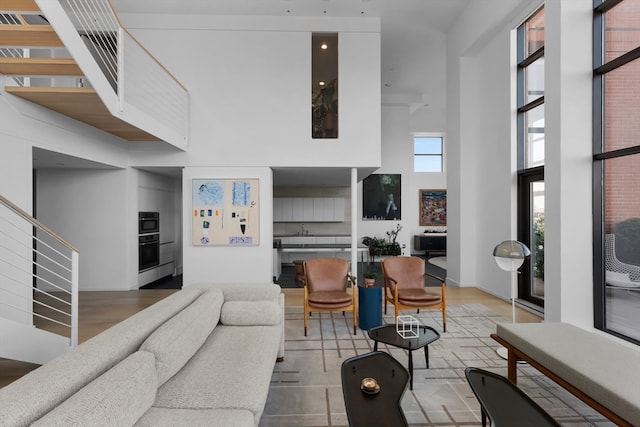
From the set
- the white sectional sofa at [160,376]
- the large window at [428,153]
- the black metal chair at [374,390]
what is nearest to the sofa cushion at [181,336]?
the white sectional sofa at [160,376]

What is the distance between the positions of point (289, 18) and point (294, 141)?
7.42 ft

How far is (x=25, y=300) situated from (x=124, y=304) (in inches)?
53.2

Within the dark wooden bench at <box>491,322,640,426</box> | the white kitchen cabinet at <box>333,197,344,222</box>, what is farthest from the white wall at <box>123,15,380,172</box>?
the dark wooden bench at <box>491,322,640,426</box>

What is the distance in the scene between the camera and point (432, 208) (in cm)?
1203

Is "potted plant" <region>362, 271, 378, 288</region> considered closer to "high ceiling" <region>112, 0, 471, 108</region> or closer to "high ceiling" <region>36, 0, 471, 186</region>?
"high ceiling" <region>36, 0, 471, 186</region>

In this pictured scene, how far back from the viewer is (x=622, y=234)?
3.63m

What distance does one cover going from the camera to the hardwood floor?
4191 millimetres

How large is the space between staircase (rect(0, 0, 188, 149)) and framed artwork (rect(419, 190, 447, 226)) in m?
8.74

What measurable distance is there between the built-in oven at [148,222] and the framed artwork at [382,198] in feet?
19.8

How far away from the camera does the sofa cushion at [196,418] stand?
5.10 feet

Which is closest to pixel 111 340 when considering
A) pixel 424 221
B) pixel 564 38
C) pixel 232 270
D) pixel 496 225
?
pixel 232 270

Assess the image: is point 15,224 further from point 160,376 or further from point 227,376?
point 227,376

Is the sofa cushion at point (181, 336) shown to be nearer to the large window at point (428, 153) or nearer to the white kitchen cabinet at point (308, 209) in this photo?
the white kitchen cabinet at point (308, 209)

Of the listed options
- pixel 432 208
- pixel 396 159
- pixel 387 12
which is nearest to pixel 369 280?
pixel 387 12
